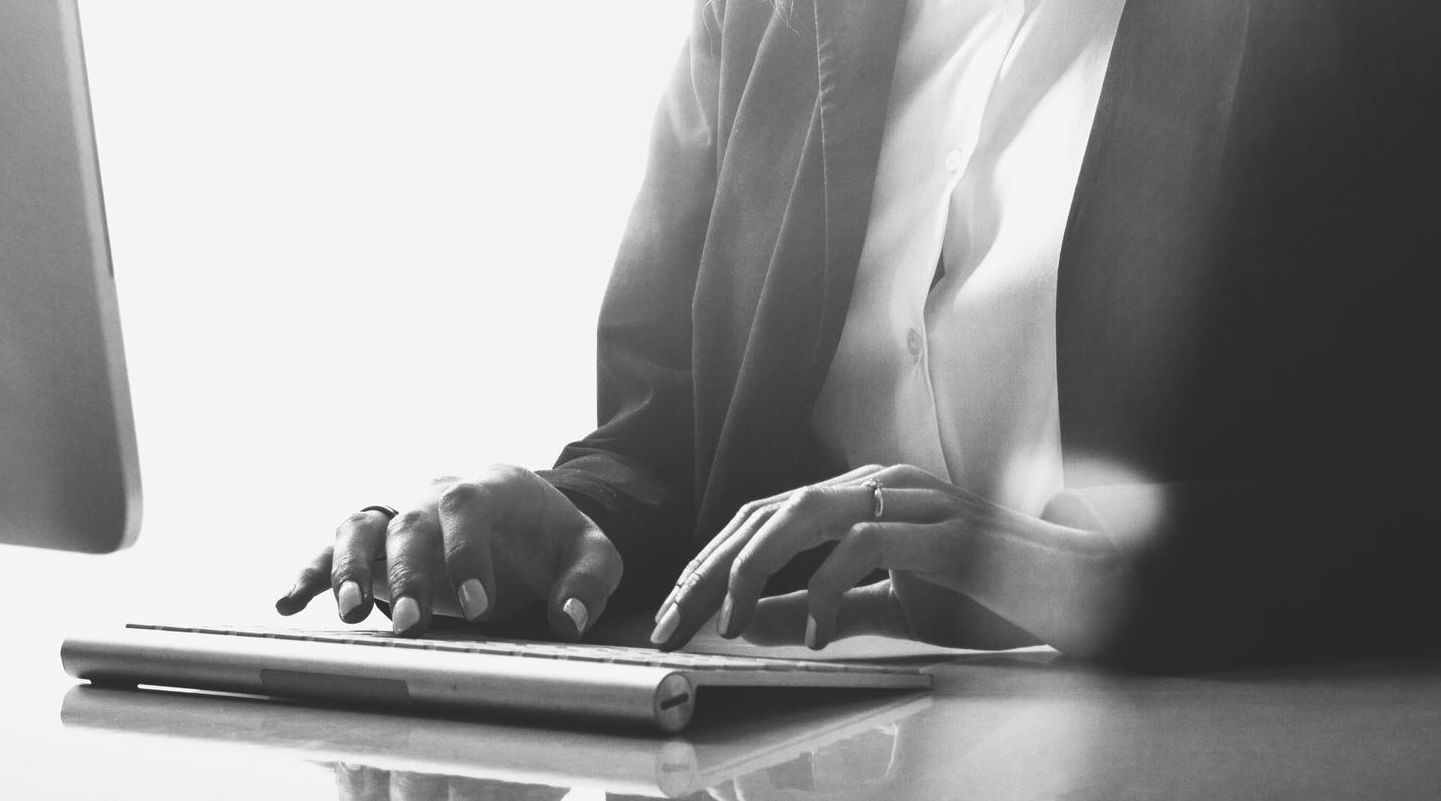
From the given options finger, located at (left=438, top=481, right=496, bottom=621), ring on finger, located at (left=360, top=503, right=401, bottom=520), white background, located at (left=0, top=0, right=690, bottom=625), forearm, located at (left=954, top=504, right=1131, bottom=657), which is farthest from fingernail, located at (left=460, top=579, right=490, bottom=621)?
white background, located at (left=0, top=0, right=690, bottom=625)

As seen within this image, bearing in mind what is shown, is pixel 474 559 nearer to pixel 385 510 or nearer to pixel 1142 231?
pixel 385 510

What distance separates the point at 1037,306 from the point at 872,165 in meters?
0.21

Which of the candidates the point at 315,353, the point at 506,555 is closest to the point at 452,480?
the point at 506,555

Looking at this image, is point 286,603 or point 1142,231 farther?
point 1142,231

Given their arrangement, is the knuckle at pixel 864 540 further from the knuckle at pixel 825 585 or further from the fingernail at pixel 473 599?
the fingernail at pixel 473 599

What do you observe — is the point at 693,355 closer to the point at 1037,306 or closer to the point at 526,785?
the point at 1037,306

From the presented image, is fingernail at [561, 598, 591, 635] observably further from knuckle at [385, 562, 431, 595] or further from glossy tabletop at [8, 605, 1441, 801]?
glossy tabletop at [8, 605, 1441, 801]

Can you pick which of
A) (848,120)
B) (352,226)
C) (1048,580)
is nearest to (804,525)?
(1048,580)

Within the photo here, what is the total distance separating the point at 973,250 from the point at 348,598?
516mm

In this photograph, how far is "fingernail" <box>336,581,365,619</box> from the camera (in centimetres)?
57

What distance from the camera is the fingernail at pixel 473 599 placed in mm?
573

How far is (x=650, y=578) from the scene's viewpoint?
0.93m

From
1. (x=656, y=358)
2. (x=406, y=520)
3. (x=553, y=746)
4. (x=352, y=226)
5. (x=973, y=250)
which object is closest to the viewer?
(x=553, y=746)

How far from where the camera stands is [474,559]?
1.97 ft
